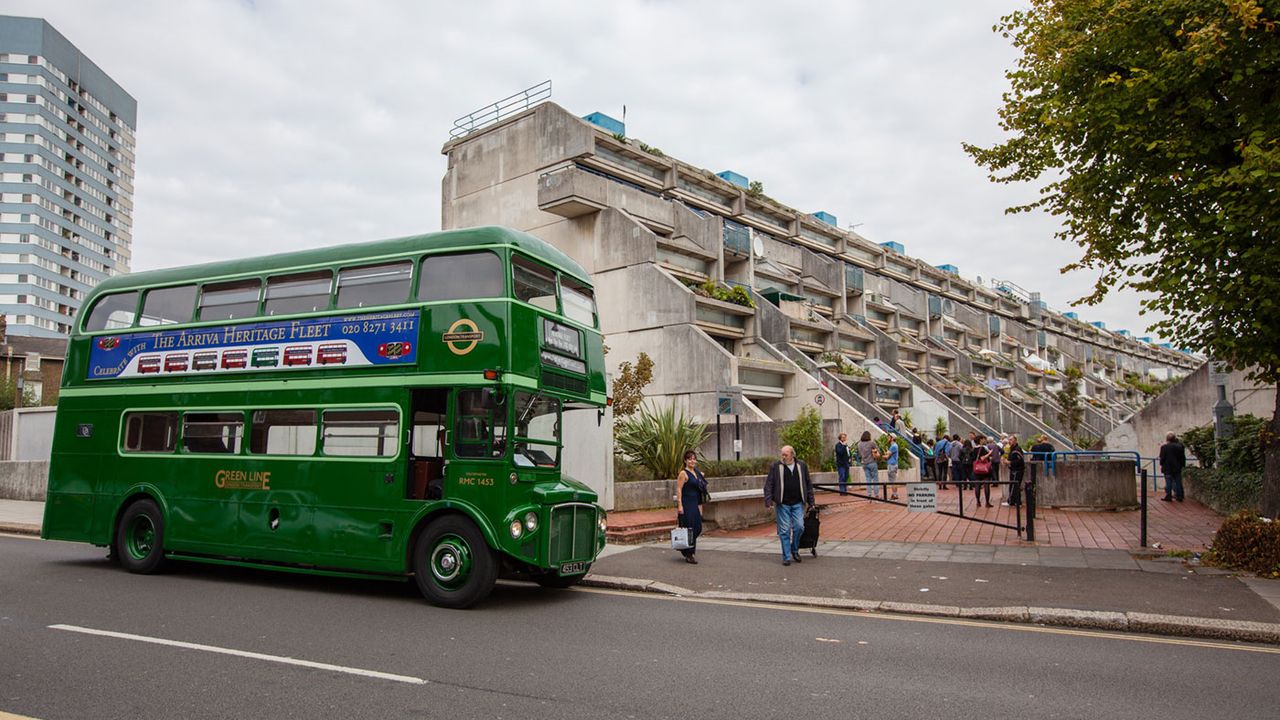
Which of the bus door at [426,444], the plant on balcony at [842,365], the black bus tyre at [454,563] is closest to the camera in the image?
the black bus tyre at [454,563]

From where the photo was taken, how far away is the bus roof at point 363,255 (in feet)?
29.5

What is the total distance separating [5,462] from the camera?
2088 cm

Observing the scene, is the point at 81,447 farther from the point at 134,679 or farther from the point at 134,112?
the point at 134,112

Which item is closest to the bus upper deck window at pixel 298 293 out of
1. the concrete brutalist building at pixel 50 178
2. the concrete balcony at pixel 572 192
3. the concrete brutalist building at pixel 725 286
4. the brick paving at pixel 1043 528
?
the brick paving at pixel 1043 528

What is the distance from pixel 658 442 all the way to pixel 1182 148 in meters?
11.3

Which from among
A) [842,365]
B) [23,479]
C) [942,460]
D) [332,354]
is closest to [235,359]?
[332,354]

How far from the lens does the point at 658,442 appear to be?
18.3 m

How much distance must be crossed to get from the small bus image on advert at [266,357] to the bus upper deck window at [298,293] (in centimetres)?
48

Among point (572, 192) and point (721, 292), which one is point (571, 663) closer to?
point (572, 192)

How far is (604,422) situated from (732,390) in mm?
4259

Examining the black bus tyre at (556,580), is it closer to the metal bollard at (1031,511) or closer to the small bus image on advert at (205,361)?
the small bus image on advert at (205,361)

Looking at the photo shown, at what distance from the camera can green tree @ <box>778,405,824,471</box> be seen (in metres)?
25.5

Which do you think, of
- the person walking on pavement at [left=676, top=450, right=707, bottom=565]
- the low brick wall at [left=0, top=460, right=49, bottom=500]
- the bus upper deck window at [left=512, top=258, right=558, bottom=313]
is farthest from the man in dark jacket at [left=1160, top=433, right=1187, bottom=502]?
the low brick wall at [left=0, top=460, right=49, bottom=500]

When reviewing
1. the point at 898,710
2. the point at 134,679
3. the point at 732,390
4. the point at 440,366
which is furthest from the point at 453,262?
the point at 732,390
